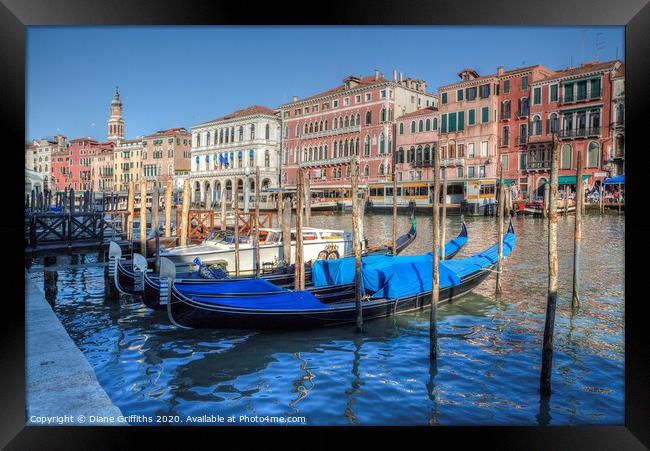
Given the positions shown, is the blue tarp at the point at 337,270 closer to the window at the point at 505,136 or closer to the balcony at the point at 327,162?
the window at the point at 505,136

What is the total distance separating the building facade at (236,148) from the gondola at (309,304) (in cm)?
2029

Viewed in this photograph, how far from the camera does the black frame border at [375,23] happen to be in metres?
2.74

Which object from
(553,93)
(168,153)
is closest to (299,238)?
(553,93)

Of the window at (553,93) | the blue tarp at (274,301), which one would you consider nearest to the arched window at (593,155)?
the window at (553,93)

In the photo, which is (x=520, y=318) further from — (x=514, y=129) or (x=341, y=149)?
(x=341, y=149)

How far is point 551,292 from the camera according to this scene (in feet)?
11.4

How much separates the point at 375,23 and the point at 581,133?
1619 cm

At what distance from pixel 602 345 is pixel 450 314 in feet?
5.04

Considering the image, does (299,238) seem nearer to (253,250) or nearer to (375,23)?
(253,250)

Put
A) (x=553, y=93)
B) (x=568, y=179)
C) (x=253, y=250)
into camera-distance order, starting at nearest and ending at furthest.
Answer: (x=253, y=250), (x=568, y=179), (x=553, y=93)

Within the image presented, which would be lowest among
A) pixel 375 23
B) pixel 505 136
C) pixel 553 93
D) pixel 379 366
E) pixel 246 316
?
pixel 379 366
